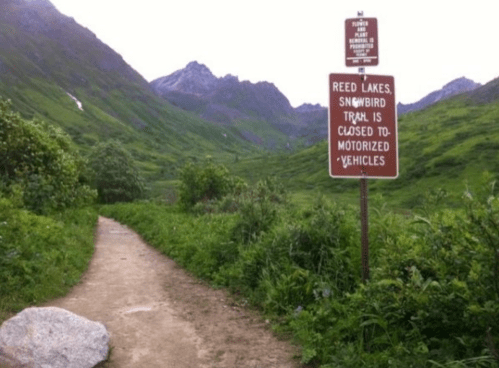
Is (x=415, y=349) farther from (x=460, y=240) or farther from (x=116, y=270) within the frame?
(x=116, y=270)

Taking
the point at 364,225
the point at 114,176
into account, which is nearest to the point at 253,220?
the point at 364,225

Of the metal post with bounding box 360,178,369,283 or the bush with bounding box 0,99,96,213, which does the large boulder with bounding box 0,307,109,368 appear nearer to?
the metal post with bounding box 360,178,369,283

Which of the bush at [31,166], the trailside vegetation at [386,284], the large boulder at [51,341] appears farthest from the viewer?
the bush at [31,166]

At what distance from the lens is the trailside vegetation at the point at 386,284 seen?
452cm

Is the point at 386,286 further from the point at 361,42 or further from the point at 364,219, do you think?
the point at 361,42

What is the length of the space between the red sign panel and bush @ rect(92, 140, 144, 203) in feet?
147

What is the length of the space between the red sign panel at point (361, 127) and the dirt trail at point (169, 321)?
299 cm

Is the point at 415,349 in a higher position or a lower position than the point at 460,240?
lower

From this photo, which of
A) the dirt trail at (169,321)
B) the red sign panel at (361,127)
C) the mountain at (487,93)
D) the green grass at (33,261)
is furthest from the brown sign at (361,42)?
the mountain at (487,93)

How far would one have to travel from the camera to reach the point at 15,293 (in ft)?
27.9

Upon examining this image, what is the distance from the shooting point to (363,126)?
579 cm

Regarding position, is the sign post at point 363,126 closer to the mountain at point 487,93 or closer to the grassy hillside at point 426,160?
the grassy hillside at point 426,160

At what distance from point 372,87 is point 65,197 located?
Answer: 51.6 feet

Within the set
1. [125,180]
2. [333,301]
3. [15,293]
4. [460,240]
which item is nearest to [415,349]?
[460,240]
